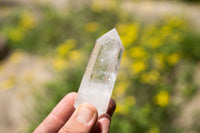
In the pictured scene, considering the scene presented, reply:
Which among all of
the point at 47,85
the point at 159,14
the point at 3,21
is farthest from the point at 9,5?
the point at 47,85

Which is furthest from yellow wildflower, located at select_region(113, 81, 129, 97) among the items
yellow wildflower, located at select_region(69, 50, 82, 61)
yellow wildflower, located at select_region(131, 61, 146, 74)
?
yellow wildflower, located at select_region(69, 50, 82, 61)

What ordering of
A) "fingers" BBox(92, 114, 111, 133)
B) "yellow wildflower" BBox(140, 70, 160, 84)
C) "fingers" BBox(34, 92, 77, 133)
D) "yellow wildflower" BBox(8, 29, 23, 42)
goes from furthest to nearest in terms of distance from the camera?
"yellow wildflower" BBox(8, 29, 23, 42) < "yellow wildflower" BBox(140, 70, 160, 84) < "fingers" BBox(34, 92, 77, 133) < "fingers" BBox(92, 114, 111, 133)

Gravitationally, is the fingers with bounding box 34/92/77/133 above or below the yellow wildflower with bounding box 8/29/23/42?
above

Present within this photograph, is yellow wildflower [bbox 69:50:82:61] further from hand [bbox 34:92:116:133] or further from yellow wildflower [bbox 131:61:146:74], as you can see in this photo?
hand [bbox 34:92:116:133]

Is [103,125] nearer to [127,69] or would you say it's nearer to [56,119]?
[56,119]

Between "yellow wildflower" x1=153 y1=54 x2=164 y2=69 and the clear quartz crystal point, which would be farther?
"yellow wildflower" x1=153 y1=54 x2=164 y2=69

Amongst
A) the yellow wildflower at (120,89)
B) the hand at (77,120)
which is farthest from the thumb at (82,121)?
the yellow wildflower at (120,89)

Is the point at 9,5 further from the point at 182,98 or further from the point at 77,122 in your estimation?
the point at 77,122

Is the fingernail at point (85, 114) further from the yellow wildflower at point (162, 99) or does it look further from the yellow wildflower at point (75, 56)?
the yellow wildflower at point (75, 56)

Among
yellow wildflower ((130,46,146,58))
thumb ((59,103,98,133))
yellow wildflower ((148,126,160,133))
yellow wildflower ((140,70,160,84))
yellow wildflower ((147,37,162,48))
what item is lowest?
yellow wildflower ((148,126,160,133))
